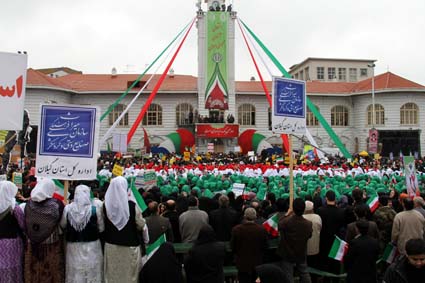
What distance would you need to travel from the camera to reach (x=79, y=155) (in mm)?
5887

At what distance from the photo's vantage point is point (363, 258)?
502 centimetres

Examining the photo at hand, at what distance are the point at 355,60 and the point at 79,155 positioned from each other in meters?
55.6

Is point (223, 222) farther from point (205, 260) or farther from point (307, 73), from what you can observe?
point (307, 73)

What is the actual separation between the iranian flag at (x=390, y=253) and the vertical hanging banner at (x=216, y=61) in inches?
1122

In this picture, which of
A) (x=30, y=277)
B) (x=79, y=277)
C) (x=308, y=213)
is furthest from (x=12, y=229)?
(x=308, y=213)

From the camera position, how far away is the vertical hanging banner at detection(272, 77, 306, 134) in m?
7.45

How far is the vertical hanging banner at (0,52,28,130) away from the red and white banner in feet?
90.5

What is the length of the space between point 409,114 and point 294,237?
37300 mm

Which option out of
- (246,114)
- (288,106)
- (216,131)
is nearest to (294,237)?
(288,106)

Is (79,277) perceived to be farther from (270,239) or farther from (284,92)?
(284,92)

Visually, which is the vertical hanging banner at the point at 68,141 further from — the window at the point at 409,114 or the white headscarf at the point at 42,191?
the window at the point at 409,114

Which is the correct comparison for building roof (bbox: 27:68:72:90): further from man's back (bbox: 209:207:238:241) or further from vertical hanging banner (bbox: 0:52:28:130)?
man's back (bbox: 209:207:238:241)

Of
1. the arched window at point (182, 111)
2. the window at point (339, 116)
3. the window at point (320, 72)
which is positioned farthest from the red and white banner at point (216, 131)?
the window at point (320, 72)

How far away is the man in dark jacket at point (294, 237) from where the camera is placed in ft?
17.9
